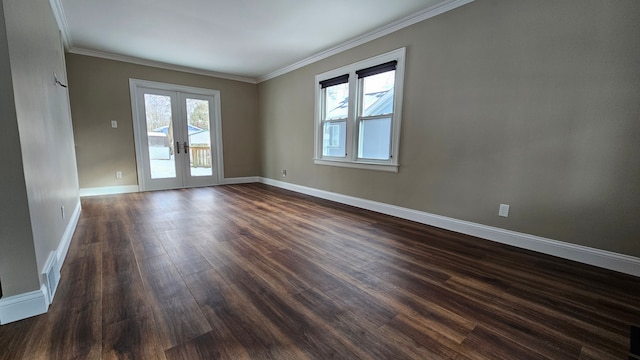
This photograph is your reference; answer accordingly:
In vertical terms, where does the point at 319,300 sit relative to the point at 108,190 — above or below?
below

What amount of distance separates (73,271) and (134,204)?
96.5 inches

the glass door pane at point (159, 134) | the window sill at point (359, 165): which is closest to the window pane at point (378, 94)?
the window sill at point (359, 165)

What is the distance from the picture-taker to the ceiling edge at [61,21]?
292 centimetres

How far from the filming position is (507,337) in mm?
1346

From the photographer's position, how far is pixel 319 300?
64.9 inches

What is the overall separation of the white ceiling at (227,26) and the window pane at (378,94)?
0.59 meters

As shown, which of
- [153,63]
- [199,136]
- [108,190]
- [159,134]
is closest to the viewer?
[108,190]

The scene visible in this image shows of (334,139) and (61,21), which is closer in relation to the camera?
(61,21)

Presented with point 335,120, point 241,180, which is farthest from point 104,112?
point 335,120

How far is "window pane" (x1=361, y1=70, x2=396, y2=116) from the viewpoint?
11.8 feet

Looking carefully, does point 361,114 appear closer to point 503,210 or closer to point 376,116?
point 376,116

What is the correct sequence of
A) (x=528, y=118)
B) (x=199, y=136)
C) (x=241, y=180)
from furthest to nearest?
(x=241, y=180) → (x=199, y=136) → (x=528, y=118)

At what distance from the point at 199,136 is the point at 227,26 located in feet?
9.95

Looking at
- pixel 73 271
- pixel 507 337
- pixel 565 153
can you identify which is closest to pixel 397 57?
pixel 565 153
